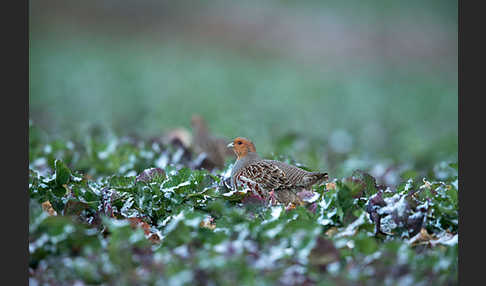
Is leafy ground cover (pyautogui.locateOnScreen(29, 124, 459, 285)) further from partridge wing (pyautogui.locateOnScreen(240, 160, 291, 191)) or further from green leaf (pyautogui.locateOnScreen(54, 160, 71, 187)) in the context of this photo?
partridge wing (pyautogui.locateOnScreen(240, 160, 291, 191))

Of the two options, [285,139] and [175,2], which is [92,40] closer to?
[175,2]

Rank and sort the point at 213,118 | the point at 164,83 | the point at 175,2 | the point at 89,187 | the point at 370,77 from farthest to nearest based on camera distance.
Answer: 1. the point at 175,2
2. the point at 370,77
3. the point at 164,83
4. the point at 213,118
5. the point at 89,187

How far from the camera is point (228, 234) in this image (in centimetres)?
400

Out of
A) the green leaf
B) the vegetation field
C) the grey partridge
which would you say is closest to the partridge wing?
the grey partridge

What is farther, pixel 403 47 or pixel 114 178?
pixel 403 47

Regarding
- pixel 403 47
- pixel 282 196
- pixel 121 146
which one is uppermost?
pixel 403 47

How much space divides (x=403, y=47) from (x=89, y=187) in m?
25.8

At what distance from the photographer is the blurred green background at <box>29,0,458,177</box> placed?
11.5 meters

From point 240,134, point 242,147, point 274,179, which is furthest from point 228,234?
point 240,134

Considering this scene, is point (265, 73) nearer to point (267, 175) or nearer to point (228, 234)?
point (267, 175)

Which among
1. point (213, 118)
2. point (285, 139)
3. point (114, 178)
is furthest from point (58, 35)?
point (114, 178)

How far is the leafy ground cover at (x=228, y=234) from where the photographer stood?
341 centimetres

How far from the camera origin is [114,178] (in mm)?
5098

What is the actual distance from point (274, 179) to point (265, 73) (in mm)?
17696
